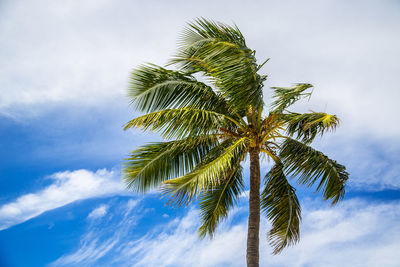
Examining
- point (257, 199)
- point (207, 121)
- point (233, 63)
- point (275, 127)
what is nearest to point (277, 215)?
point (257, 199)

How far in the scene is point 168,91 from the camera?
31.3ft

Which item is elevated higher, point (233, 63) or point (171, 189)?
point (233, 63)

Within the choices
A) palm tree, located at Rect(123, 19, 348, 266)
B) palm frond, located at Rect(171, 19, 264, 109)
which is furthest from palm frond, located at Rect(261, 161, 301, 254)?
palm frond, located at Rect(171, 19, 264, 109)

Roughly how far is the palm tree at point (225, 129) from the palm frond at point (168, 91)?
1.0 inches

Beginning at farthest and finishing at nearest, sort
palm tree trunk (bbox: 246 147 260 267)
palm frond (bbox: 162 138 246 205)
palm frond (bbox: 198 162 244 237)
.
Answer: palm frond (bbox: 198 162 244 237) < palm tree trunk (bbox: 246 147 260 267) < palm frond (bbox: 162 138 246 205)

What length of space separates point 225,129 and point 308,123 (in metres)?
2.12

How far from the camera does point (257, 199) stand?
9461 millimetres

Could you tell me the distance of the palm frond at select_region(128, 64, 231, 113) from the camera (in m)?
9.46

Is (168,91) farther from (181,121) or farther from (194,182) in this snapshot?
(194,182)

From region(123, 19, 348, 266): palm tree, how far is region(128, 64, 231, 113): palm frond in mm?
25

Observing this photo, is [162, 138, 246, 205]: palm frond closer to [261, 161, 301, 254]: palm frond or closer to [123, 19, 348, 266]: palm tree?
[123, 19, 348, 266]: palm tree

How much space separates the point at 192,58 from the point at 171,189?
3.85 meters

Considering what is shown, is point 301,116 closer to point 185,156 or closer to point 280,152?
point 280,152

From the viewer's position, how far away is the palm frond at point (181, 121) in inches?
350
